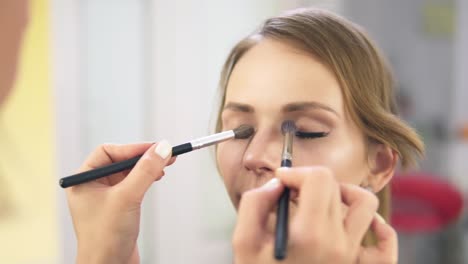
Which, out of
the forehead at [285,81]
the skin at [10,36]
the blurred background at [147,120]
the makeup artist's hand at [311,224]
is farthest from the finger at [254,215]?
the skin at [10,36]

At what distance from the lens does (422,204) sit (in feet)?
5.58

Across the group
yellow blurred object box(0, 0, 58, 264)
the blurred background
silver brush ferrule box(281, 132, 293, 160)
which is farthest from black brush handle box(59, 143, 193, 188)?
yellow blurred object box(0, 0, 58, 264)

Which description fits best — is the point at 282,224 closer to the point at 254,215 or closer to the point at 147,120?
the point at 254,215

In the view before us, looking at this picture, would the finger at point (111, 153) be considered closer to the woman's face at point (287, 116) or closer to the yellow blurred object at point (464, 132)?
the woman's face at point (287, 116)

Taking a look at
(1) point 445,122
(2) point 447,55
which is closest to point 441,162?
(1) point 445,122

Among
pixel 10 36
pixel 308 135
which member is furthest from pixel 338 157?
pixel 10 36

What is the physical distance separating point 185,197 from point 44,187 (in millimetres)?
426

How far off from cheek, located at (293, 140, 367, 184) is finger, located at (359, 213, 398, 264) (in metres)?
0.16

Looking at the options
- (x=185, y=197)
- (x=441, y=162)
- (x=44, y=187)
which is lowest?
(x=441, y=162)

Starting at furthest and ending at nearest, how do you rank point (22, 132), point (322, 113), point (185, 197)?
point (185, 197) < point (22, 132) < point (322, 113)

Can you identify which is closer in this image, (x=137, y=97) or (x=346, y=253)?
(x=346, y=253)

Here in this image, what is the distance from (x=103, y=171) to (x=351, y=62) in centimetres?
34

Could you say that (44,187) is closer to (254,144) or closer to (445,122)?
(254,144)

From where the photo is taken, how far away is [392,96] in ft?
2.67
